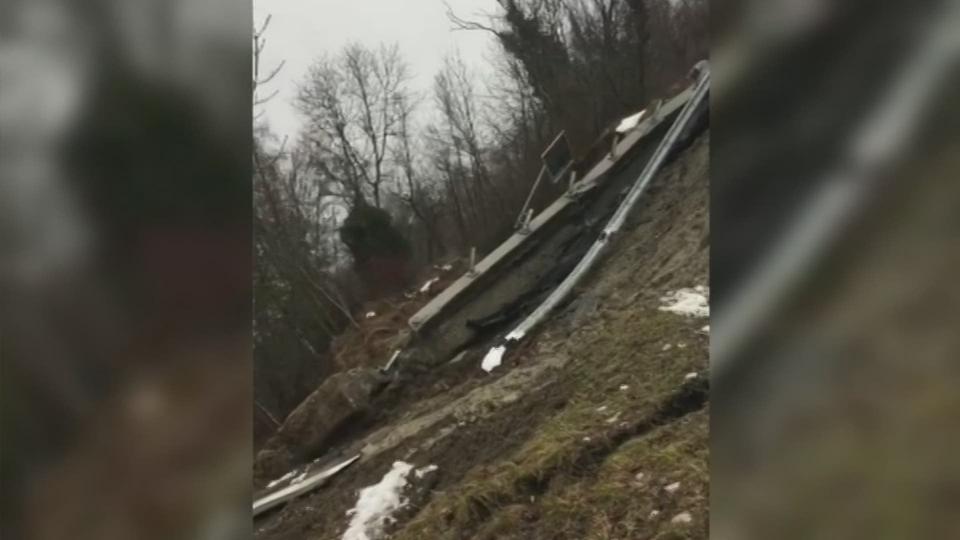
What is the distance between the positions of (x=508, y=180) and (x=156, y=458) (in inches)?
43.7

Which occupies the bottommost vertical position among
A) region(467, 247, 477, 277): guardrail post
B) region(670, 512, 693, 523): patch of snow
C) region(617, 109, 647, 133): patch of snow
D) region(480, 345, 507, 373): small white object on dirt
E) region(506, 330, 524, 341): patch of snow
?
region(670, 512, 693, 523): patch of snow

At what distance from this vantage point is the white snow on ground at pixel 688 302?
1.61m

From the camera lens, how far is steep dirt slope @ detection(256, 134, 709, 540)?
57.4 inches

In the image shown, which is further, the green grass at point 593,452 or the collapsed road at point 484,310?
the collapsed road at point 484,310

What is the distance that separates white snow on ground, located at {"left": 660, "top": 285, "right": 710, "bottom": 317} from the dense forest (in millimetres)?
402

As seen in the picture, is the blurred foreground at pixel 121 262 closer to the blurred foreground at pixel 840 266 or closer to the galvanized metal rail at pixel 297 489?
the blurred foreground at pixel 840 266

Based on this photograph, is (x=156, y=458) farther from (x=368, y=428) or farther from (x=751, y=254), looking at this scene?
(x=368, y=428)

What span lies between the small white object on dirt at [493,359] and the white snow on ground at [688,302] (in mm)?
413

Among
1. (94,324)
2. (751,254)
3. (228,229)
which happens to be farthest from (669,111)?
(94,324)

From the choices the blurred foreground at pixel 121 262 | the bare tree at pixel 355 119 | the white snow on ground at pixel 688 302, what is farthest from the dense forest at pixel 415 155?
the blurred foreground at pixel 121 262

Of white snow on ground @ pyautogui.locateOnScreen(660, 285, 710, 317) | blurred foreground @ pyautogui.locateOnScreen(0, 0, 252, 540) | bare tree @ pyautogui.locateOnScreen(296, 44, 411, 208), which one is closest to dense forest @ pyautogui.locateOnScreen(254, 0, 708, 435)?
bare tree @ pyautogui.locateOnScreen(296, 44, 411, 208)

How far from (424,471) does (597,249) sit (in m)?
0.69

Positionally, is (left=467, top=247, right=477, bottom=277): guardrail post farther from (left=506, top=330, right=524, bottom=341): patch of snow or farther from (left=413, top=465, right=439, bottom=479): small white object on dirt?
(left=413, top=465, right=439, bottom=479): small white object on dirt

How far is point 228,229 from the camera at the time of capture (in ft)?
2.80
